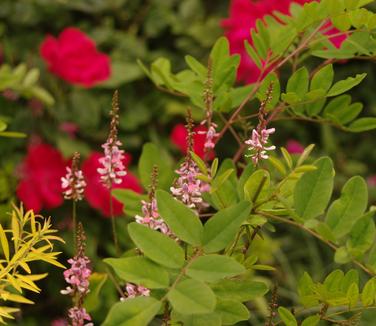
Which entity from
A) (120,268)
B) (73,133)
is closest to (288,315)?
(120,268)

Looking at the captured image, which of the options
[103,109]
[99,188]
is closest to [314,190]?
[99,188]

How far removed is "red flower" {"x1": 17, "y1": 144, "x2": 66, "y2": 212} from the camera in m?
1.70

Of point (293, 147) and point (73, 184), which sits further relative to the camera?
point (293, 147)

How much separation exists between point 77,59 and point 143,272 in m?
1.24

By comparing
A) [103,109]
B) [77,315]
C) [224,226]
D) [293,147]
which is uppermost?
[224,226]

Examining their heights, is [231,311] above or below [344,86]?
below

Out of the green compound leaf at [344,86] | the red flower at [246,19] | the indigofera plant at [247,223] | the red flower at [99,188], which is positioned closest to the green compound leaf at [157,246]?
the indigofera plant at [247,223]

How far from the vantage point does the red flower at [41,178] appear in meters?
1.70

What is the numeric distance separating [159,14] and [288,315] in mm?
1550

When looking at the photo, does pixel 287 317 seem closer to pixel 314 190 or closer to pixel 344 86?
pixel 314 190

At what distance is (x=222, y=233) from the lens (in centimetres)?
62

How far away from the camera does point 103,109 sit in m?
1.98

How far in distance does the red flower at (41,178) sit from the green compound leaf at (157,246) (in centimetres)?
107

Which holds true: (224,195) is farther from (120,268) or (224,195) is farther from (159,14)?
(159,14)
